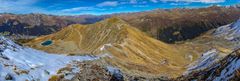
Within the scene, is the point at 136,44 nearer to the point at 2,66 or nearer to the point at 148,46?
the point at 148,46

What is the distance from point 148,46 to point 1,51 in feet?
461

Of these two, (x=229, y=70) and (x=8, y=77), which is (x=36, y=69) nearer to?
(x=8, y=77)

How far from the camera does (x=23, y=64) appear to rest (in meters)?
54.9

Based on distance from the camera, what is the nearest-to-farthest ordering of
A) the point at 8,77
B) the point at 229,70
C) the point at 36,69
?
1. the point at 229,70
2. the point at 8,77
3. the point at 36,69

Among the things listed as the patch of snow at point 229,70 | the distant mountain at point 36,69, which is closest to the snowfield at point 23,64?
the distant mountain at point 36,69

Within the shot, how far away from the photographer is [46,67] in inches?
2299

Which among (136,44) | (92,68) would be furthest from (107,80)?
(136,44)

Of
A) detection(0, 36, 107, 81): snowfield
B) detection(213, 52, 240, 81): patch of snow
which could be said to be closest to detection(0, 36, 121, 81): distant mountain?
detection(0, 36, 107, 81): snowfield

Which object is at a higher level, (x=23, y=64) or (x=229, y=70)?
(x=229, y=70)

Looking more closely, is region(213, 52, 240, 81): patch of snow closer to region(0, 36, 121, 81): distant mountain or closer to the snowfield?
region(0, 36, 121, 81): distant mountain

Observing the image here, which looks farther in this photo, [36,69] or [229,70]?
[36,69]

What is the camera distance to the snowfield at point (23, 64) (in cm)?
4884

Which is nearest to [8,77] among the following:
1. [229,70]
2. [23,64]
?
[23,64]

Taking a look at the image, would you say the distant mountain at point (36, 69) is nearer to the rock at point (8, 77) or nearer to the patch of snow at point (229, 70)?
the rock at point (8, 77)
